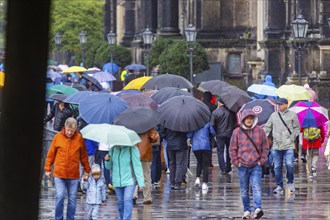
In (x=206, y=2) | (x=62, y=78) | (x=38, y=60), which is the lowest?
(x=38, y=60)

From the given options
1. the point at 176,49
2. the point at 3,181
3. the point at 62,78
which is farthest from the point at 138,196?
the point at 176,49

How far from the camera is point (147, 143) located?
23266mm

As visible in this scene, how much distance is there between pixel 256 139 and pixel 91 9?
75.9 m

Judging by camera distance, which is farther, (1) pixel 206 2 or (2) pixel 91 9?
(2) pixel 91 9

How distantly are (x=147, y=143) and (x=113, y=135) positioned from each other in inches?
116

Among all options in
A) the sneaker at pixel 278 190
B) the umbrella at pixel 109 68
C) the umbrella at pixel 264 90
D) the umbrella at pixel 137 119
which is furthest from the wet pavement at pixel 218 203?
the umbrella at pixel 109 68

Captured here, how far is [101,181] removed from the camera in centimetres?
2022

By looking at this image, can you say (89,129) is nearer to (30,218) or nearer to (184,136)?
(184,136)

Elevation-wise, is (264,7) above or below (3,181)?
above

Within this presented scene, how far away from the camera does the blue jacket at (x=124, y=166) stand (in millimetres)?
20234

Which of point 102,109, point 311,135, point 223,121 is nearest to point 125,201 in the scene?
point 102,109

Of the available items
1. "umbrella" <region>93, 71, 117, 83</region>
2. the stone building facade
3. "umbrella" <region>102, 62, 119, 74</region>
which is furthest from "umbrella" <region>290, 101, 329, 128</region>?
"umbrella" <region>102, 62, 119, 74</region>

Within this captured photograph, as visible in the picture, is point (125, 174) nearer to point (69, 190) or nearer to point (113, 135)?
point (113, 135)

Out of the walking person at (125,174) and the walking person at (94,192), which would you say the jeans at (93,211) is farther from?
the walking person at (125,174)
